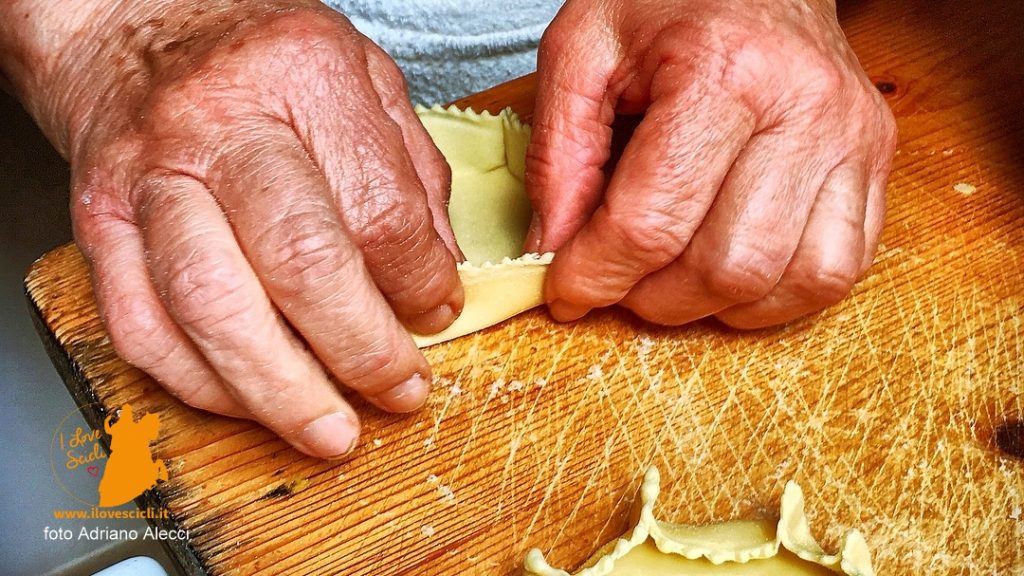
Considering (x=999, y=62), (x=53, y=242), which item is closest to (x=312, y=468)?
(x=53, y=242)

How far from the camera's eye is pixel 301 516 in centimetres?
90

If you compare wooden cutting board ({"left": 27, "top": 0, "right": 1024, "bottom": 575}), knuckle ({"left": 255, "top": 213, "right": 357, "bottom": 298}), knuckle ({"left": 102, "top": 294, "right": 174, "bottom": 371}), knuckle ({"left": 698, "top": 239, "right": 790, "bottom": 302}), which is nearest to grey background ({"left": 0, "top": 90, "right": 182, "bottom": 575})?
wooden cutting board ({"left": 27, "top": 0, "right": 1024, "bottom": 575})

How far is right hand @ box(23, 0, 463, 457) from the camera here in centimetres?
77

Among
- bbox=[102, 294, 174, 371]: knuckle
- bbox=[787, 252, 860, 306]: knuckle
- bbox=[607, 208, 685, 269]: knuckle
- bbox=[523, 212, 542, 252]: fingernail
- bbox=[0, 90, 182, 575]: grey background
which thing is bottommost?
bbox=[0, 90, 182, 575]: grey background

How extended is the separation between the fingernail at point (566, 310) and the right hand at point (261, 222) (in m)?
0.18

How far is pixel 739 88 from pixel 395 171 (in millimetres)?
397

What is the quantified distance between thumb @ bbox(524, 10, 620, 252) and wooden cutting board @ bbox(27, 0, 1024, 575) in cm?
14

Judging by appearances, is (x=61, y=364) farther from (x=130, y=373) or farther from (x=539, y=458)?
(x=539, y=458)

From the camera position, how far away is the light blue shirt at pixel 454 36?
4.40 ft

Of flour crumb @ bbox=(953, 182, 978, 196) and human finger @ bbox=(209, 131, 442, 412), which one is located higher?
human finger @ bbox=(209, 131, 442, 412)

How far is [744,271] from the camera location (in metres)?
0.93

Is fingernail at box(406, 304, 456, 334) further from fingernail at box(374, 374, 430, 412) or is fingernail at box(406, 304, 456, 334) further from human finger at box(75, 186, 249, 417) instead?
human finger at box(75, 186, 249, 417)

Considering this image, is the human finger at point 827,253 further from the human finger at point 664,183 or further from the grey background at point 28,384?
the grey background at point 28,384

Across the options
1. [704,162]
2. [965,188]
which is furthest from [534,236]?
[965,188]
